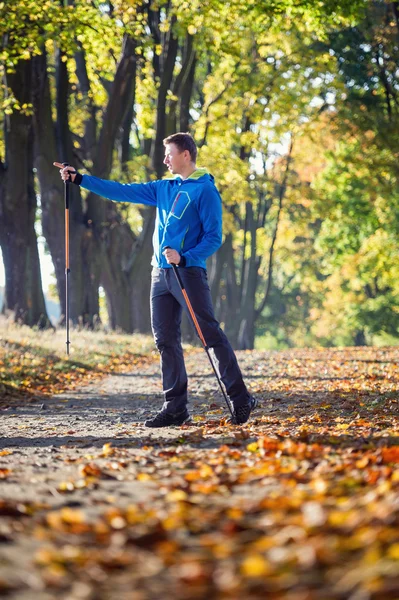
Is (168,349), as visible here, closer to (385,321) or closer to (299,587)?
(299,587)

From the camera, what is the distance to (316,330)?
5572 cm

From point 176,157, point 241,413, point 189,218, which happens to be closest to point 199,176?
point 176,157

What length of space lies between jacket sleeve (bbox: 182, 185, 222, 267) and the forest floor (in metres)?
1.45

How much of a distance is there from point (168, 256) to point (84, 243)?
51.6 ft

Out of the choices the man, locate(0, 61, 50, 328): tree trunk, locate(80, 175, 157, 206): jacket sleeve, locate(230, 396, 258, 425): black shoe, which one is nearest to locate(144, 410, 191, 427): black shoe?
the man

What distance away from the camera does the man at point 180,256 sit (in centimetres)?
773

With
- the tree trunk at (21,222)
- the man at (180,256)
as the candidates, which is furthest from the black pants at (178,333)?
the tree trunk at (21,222)

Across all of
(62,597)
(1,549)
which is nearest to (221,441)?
(1,549)

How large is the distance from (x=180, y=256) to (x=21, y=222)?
39.6 feet

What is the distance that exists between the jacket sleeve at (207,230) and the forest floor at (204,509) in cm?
145

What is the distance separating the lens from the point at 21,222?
62.8 feet

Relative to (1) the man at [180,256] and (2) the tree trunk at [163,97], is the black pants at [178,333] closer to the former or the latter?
(1) the man at [180,256]

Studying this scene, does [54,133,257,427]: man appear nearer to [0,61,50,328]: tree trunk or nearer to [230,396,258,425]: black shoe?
[230,396,258,425]: black shoe

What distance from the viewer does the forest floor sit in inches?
117
